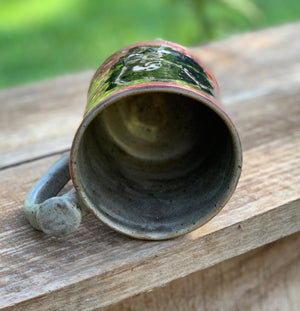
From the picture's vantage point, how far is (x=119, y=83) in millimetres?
1061

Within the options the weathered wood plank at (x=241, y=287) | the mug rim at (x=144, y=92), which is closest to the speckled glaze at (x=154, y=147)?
the mug rim at (x=144, y=92)

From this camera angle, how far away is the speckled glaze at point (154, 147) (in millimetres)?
1059

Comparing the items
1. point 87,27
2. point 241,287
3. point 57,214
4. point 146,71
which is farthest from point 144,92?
point 87,27

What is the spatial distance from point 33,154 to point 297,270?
2.33ft

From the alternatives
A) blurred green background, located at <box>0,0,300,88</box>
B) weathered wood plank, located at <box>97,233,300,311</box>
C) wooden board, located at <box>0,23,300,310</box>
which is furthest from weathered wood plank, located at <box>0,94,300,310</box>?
blurred green background, located at <box>0,0,300,88</box>

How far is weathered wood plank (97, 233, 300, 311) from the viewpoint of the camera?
51.1 inches

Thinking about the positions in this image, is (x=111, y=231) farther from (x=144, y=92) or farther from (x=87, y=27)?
(x=87, y=27)

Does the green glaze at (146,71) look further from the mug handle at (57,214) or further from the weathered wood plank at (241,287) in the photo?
the weathered wood plank at (241,287)

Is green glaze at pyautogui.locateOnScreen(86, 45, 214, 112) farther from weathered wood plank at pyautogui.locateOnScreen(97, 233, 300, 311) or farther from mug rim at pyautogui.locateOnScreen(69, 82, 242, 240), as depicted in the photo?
weathered wood plank at pyautogui.locateOnScreen(97, 233, 300, 311)

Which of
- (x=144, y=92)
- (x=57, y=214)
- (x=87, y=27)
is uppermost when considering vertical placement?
(x=144, y=92)

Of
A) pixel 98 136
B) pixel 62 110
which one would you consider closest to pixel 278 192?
pixel 98 136

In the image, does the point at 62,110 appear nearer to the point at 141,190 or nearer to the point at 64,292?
the point at 141,190

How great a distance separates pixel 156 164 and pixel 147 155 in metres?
0.05

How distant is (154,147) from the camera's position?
143 cm
